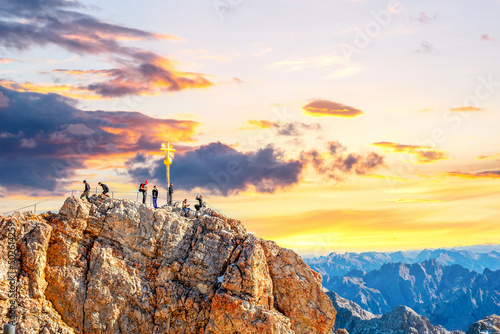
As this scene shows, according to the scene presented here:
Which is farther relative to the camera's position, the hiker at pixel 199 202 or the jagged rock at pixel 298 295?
the hiker at pixel 199 202

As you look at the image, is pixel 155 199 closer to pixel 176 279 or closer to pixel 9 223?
pixel 176 279

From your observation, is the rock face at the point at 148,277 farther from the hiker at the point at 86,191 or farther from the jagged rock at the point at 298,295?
the hiker at the point at 86,191

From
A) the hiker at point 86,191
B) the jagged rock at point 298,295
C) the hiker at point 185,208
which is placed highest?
the hiker at point 86,191

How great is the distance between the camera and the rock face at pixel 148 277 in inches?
2189

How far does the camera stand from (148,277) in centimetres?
6000

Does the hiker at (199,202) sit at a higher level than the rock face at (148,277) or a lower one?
higher

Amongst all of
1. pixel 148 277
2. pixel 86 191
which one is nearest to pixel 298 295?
pixel 148 277

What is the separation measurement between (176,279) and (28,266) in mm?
16134

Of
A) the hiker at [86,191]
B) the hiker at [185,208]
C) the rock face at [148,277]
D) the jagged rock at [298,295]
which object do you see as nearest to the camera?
the rock face at [148,277]

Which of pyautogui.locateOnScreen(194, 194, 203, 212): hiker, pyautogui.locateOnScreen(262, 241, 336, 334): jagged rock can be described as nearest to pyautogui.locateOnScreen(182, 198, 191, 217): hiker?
pyautogui.locateOnScreen(194, 194, 203, 212): hiker

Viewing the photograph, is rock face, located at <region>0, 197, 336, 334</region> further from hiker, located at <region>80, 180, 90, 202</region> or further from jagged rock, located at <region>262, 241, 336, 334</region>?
hiker, located at <region>80, 180, 90, 202</region>

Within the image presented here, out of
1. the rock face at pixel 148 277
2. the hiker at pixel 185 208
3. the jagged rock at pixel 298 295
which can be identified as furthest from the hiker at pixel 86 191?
the jagged rock at pixel 298 295

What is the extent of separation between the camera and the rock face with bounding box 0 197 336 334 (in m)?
55.6

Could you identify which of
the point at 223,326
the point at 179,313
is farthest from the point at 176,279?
the point at 223,326
